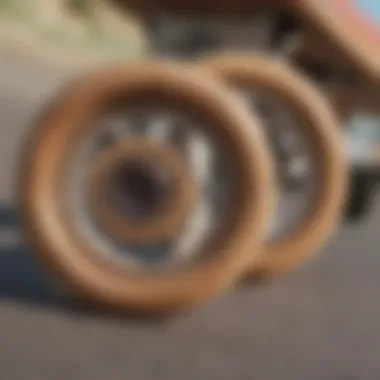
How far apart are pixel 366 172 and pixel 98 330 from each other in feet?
7.18

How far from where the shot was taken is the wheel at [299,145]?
4340mm

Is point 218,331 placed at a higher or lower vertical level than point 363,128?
lower

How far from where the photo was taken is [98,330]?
3516mm

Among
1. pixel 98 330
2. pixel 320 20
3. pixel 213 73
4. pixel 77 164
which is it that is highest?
pixel 320 20

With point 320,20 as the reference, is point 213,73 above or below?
below

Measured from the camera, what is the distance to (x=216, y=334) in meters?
3.53

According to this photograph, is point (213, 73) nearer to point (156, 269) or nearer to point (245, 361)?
point (156, 269)

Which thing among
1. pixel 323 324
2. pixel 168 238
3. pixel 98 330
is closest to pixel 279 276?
pixel 168 238

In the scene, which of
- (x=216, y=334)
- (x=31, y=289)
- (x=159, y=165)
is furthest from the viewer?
(x=31, y=289)

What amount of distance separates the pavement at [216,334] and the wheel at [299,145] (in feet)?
0.36

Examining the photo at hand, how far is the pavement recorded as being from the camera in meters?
3.15

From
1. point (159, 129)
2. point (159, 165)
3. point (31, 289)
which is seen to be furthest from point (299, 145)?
point (31, 289)

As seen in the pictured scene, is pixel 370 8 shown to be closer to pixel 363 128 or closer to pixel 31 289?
pixel 363 128

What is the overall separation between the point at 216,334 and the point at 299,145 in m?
1.18
